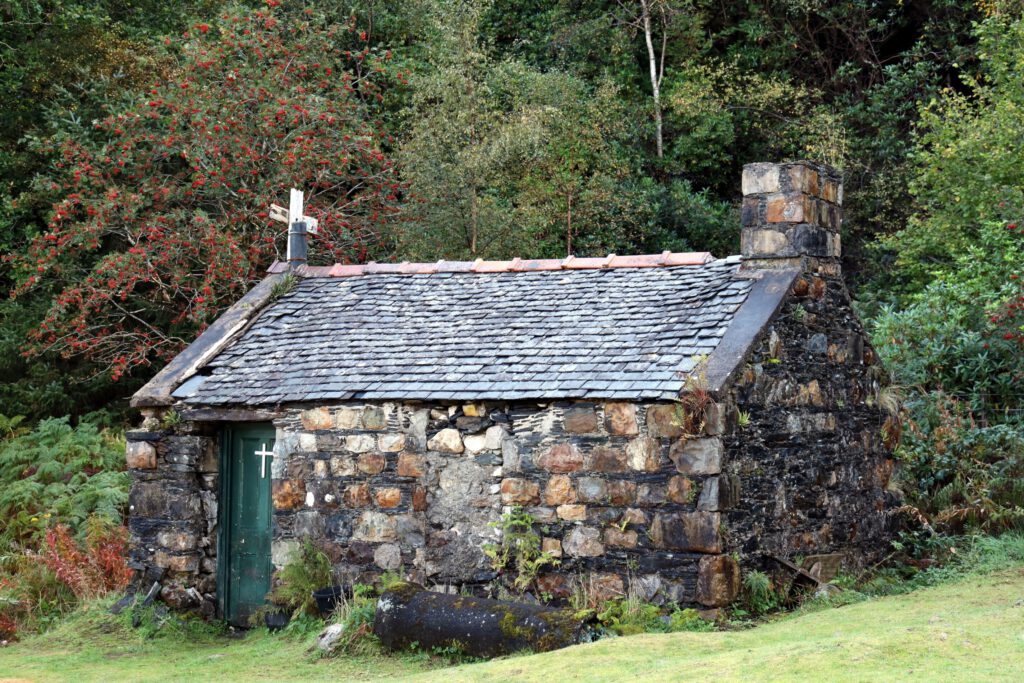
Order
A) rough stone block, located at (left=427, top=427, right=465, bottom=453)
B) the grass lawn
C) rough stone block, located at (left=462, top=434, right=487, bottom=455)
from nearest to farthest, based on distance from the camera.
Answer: the grass lawn < rough stone block, located at (left=462, top=434, right=487, bottom=455) < rough stone block, located at (left=427, top=427, right=465, bottom=453)

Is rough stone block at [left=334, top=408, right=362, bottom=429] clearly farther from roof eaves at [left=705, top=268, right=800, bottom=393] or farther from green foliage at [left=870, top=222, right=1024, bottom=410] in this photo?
green foliage at [left=870, top=222, right=1024, bottom=410]

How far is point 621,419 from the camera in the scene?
34.8 ft

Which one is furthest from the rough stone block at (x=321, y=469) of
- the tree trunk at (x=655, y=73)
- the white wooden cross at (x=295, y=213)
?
the tree trunk at (x=655, y=73)

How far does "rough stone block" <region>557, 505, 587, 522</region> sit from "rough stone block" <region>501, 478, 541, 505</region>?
23 centimetres

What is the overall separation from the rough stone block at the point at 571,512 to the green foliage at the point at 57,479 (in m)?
6.65

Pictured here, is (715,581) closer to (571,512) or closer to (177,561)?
(571,512)

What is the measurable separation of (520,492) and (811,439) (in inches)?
118

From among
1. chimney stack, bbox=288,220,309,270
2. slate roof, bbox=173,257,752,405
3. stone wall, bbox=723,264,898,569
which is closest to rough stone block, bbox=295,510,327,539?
slate roof, bbox=173,257,752,405

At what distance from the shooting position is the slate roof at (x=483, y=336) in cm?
1101

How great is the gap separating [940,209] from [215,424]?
13777 mm

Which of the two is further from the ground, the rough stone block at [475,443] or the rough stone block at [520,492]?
the rough stone block at [475,443]

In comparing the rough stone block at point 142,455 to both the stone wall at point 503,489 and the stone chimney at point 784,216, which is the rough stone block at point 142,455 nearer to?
the stone wall at point 503,489

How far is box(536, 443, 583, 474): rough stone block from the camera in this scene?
35.4 ft

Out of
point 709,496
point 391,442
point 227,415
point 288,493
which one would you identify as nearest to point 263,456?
point 227,415
